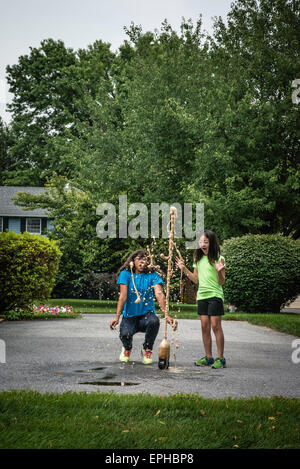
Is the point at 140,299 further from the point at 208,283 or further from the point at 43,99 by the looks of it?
the point at 43,99

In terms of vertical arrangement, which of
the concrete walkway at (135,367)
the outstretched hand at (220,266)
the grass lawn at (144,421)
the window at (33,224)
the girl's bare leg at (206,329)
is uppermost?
the window at (33,224)

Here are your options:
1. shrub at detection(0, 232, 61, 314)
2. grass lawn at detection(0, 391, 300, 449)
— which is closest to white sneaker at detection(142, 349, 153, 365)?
grass lawn at detection(0, 391, 300, 449)

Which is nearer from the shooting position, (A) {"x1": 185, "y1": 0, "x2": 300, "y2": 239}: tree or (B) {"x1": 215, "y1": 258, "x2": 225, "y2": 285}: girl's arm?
(B) {"x1": 215, "y1": 258, "x2": 225, "y2": 285}: girl's arm

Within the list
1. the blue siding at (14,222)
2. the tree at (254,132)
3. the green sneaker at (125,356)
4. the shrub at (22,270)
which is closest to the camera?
the green sneaker at (125,356)

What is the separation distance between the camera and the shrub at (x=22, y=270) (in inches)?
552

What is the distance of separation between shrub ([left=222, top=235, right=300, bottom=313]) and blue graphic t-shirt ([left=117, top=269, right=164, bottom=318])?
1018 cm

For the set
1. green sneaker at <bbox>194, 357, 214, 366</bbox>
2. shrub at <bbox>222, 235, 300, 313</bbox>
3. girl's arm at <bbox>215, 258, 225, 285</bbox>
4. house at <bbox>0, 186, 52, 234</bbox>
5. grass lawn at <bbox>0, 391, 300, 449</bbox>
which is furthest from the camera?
house at <bbox>0, 186, 52, 234</bbox>

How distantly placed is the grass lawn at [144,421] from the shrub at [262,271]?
12.3 meters

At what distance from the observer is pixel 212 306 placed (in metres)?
7.53

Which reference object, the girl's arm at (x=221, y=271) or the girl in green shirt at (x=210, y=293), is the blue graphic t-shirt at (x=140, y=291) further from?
the girl's arm at (x=221, y=271)

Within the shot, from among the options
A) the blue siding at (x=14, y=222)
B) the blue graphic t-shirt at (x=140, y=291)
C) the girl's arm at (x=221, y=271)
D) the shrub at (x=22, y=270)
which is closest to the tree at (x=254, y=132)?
the shrub at (x=22, y=270)

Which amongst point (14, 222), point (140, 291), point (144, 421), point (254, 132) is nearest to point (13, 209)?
point (14, 222)

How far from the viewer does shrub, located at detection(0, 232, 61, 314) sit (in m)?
14.0

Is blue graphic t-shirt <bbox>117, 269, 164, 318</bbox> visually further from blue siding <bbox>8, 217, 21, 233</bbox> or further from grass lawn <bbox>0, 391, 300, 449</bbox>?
blue siding <bbox>8, 217, 21, 233</bbox>
